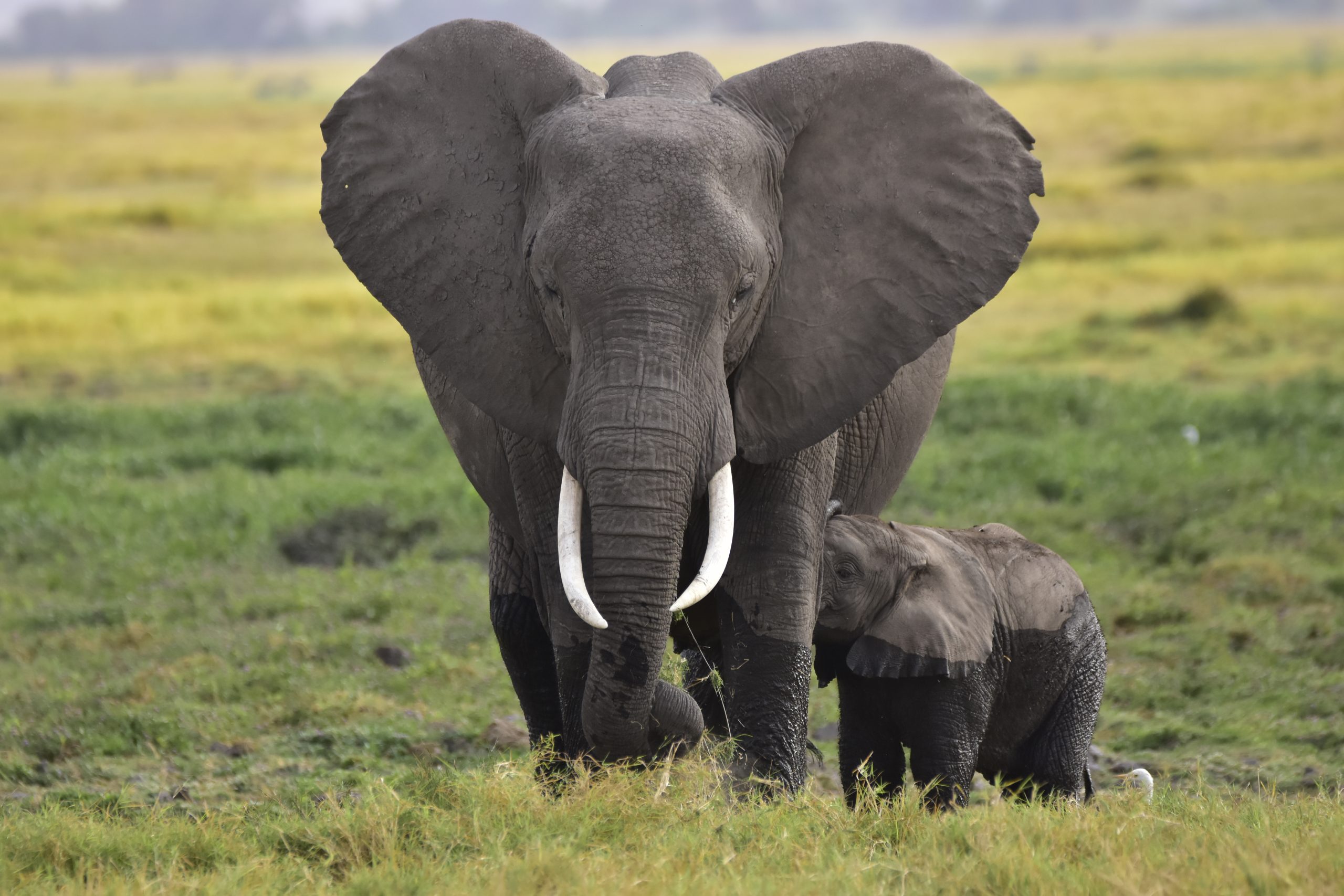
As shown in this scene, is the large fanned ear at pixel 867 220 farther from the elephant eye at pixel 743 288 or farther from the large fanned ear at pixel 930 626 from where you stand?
the large fanned ear at pixel 930 626

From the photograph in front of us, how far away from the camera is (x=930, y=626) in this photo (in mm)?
5109

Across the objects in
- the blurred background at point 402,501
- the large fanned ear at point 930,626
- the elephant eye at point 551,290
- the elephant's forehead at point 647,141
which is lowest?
the blurred background at point 402,501

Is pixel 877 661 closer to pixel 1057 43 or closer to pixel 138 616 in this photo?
pixel 138 616

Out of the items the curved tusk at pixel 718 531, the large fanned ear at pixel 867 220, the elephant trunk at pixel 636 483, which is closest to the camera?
the elephant trunk at pixel 636 483

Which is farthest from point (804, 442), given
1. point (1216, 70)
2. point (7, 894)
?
point (1216, 70)

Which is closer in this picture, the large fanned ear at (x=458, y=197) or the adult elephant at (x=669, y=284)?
the adult elephant at (x=669, y=284)

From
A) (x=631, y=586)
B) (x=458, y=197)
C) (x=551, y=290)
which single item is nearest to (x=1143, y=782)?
(x=631, y=586)

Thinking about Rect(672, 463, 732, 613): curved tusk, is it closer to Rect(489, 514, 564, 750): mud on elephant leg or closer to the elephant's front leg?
the elephant's front leg

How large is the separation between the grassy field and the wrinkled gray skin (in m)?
0.42

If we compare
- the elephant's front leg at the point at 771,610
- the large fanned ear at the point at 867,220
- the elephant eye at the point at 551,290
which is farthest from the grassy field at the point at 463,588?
the elephant eye at the point at 551,290

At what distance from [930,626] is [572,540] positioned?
4.86 ft

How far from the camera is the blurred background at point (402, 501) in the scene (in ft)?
21.9

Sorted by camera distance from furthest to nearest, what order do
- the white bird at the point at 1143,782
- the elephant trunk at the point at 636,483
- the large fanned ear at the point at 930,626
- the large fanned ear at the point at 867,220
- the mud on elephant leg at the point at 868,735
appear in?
1. the mud on elephant leg at the point at 868,735
2. the large fanned ear at the point at 930,626
3. the white bird at the point at 1143,782
4. the large fanned ear at the point at 867,220
5. the elephant trunk at the point at 636,483

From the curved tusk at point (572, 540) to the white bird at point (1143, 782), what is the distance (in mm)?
1764
